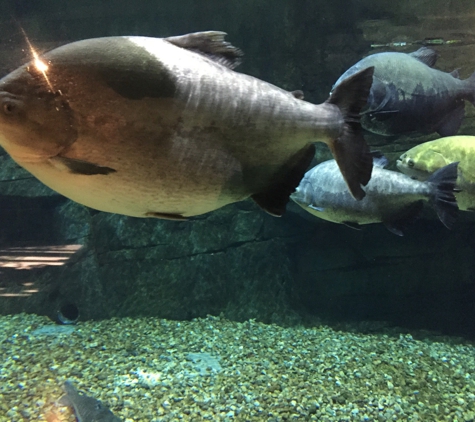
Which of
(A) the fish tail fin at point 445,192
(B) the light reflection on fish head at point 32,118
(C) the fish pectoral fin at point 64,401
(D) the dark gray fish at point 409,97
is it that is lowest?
(C) the fish pectoral fin at point 64,401

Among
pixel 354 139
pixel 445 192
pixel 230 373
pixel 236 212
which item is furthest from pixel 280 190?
pixel 236 212

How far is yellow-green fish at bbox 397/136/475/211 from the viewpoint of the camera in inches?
119

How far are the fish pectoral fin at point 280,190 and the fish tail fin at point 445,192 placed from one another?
6.07 feet

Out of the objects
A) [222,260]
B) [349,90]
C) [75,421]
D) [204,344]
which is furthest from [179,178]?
[222,260]

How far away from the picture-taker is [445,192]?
8.98 ft

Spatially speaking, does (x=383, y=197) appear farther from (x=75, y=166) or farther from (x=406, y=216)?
(x=75, y=166)

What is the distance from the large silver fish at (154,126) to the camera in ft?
3.24

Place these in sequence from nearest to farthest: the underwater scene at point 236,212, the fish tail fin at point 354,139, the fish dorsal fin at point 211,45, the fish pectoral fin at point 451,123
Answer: the underwater scene at point 236,212 → the fish dorsal fin at point 211,45 → the fish tail fin at point 354,139 → the fish pectoral fin at point 451,123

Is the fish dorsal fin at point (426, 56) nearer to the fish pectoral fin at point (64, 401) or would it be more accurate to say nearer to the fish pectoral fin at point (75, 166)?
the fish pectoral fin at point (75, 166)

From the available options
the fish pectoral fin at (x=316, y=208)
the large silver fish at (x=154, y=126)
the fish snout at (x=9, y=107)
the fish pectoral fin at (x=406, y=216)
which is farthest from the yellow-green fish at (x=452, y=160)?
the fish snout at (x=9, y=107)

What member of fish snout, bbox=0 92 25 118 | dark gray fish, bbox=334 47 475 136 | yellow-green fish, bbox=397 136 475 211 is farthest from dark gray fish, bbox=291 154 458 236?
fish snout, bbox=0 92 25 118

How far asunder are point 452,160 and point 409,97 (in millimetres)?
659

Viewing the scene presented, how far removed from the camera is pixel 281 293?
21.2 feet

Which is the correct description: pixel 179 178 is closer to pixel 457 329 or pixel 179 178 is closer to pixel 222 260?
pixel 222 260
